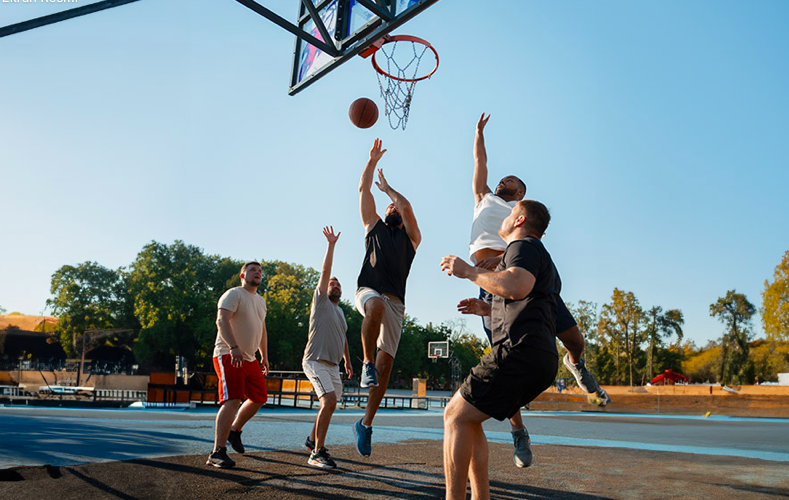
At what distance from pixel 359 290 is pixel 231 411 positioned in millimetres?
1877

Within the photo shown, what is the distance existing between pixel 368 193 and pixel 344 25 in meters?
2.66

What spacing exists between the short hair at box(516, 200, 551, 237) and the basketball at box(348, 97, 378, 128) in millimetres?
5042

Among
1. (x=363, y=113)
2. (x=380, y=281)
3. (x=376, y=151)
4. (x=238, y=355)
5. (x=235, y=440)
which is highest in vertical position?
(x=363, y=113)

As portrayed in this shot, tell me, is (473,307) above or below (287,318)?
below

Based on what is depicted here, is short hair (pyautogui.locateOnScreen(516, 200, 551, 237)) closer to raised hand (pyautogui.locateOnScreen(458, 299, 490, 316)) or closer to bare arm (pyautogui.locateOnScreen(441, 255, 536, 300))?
bare arm (pyautogui.locateOnScreen(441, 255, 536, 300))

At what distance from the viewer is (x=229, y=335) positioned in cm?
636

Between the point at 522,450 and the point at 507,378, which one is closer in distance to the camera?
the point at 507,378

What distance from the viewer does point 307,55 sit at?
9.22 meters

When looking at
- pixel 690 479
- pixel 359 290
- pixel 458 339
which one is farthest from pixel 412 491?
pixel 458 339

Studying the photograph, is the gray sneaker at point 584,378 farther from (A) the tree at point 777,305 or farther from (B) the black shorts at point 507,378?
(A) the tree at point 777,305

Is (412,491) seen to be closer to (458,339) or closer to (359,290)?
(359,290)

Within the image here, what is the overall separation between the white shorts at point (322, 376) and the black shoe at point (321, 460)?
749mm

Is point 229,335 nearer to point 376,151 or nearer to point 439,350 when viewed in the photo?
point 376,151

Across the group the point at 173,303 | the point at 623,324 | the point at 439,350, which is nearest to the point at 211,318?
the point at 173,303
